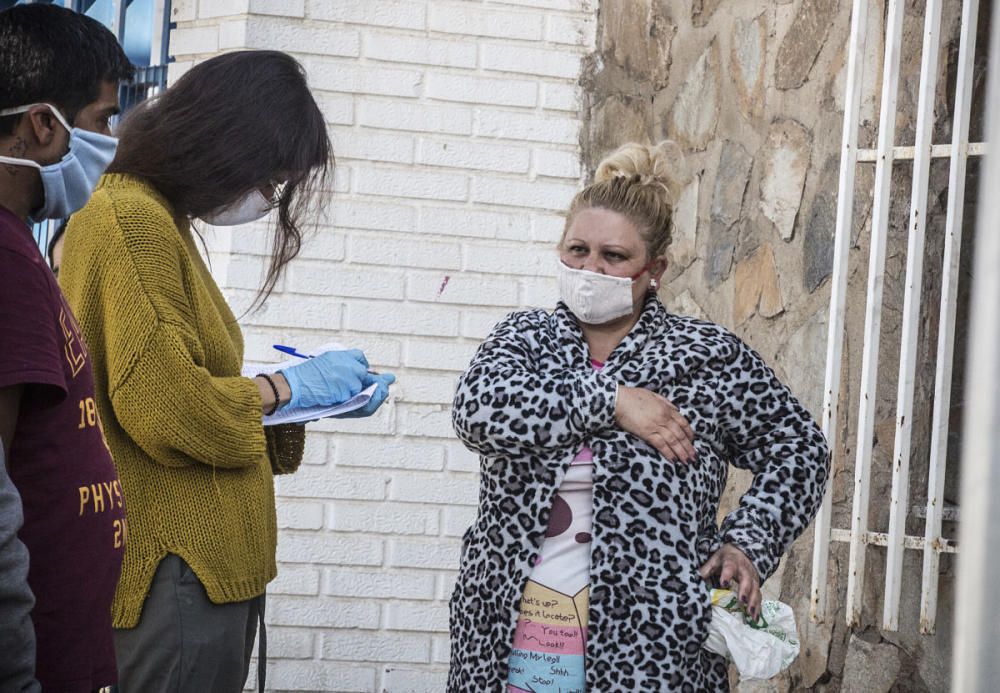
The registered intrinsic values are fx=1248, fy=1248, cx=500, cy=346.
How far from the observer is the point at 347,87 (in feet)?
13.0

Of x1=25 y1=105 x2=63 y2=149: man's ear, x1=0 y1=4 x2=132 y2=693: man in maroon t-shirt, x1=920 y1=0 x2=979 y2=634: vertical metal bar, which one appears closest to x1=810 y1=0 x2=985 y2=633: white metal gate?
x1=920 y1=0 x2=979 y2=634: vertical metal bar

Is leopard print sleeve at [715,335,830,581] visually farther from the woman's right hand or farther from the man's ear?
the man's ear

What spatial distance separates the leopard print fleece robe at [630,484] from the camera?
2.12 metres

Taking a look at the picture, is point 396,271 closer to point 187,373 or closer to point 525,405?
point 525,405

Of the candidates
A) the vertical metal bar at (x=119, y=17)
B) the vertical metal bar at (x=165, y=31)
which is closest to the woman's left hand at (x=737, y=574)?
the vertical metal bar at (x=165, y=31)

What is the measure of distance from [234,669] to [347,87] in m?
2.28

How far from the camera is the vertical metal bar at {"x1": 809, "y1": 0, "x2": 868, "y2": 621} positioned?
9.36 ft

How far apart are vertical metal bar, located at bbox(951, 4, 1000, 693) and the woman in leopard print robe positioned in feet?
4.68

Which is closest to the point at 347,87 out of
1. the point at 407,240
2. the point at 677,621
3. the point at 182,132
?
the point at 407,240

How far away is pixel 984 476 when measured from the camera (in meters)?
0.71

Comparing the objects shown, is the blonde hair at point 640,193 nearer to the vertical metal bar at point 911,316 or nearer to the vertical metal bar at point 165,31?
the vertical metal bar at point 911,316

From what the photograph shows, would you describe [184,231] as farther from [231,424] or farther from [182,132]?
[231,424]

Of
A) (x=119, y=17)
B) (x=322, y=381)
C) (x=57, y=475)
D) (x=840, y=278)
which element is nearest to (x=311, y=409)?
(x=322, y=381)

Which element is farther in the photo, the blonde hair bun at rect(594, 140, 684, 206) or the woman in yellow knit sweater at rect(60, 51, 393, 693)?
the blonde hair bun at rect(594, 140, 684, 206)
